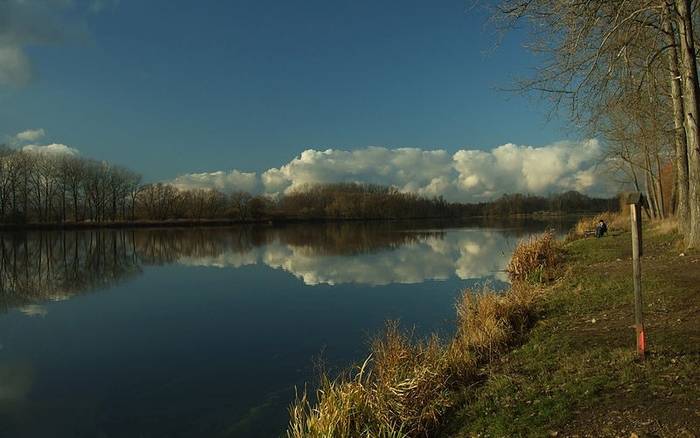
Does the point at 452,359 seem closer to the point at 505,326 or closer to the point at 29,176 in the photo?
the point at 505,326

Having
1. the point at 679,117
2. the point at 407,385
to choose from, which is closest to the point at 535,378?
the point at 407,385

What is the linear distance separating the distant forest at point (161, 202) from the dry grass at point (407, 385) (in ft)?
255

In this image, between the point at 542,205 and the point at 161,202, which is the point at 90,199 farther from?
the point at 542,205

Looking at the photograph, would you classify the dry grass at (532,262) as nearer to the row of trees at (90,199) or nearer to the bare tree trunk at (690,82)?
the bare tree trunk at (690,82)

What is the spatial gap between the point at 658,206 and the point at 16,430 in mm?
31240

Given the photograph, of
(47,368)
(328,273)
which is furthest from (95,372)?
(328,273)

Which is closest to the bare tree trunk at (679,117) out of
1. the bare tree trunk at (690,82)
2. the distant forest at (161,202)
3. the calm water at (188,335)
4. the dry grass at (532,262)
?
the bare tree trunk at (690,82)

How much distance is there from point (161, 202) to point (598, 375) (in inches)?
3742

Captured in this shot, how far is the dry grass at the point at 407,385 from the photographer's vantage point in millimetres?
5137

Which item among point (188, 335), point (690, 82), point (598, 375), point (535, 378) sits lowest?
point (188, 335)

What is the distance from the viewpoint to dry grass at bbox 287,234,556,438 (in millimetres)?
5137

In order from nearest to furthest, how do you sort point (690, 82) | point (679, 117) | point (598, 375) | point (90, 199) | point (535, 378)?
point (598, 375), point (535, 378), point (690, 82), point (679, 117), point (90, 199)

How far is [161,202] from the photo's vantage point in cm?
9294

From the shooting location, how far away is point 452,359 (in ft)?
22.1
